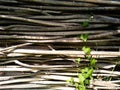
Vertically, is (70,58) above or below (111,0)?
below

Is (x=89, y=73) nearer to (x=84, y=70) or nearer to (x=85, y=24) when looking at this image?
(x=84, y=70)

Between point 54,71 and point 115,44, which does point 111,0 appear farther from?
point 54,71

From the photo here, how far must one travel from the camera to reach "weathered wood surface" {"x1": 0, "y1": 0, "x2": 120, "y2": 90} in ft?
5.45

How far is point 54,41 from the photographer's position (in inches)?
66.2

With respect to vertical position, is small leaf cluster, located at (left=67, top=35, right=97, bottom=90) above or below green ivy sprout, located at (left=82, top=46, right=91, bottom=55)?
below

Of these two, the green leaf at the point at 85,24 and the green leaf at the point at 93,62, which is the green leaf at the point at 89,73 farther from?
the green leaf at the point at 85,24

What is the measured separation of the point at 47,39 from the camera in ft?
5.53

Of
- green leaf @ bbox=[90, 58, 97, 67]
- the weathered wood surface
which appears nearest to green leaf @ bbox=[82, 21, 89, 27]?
the weathered wood surface

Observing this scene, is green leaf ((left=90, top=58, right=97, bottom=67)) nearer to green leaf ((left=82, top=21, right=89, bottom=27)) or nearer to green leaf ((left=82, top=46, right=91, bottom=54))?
green leaf ((left=82, top=46, right=91, bottom=54))

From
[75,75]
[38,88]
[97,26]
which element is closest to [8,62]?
[38,88]

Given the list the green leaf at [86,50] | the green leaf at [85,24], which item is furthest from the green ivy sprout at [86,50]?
the green leaf at [85,24]

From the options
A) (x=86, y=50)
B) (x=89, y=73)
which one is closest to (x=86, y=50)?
(x=86, y=50)

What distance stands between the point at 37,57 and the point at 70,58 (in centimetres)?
15

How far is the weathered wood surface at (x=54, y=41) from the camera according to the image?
1660 mm
